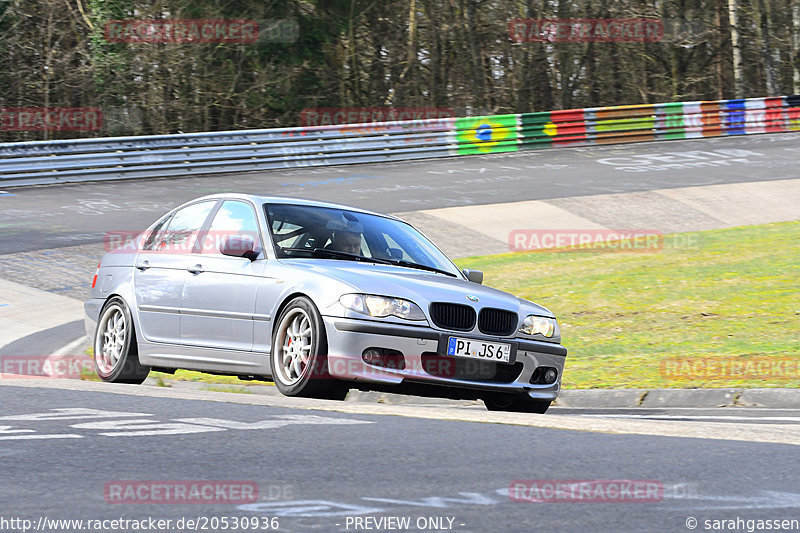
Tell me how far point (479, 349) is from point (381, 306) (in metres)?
0.75

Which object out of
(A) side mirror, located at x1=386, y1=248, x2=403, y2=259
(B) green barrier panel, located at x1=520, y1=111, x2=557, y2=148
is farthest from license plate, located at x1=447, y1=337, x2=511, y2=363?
(B) green barrier panel, located at x1=520, y1=111, x2=557, y2=148

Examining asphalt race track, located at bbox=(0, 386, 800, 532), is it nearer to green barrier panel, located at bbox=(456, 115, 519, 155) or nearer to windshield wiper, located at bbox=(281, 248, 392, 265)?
windshield wiper, located at bbox=(281, 248, 392, 265)

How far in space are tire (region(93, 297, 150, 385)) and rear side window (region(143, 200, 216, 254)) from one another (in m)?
0.57

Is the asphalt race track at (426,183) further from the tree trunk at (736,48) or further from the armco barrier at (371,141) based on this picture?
the tree trunk at (736,48)

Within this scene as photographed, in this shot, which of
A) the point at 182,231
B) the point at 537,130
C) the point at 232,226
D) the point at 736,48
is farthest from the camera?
the point at 736,48

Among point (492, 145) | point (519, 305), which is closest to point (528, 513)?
point (519, 305)

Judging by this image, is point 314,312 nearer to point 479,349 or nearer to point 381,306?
point 381,306

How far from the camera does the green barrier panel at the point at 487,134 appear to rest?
Answer: 3071 cm

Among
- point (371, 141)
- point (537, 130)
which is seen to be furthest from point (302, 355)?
point (537, 130)

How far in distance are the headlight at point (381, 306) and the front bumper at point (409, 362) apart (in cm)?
8

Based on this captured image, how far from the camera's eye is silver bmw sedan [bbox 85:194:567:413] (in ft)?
24.6

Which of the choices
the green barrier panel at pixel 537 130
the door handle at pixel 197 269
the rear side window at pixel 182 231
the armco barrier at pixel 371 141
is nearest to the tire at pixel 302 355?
the door handle at pixel 197 269

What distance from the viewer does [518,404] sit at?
8305 millimetres

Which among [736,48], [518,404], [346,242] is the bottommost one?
[518,404]
